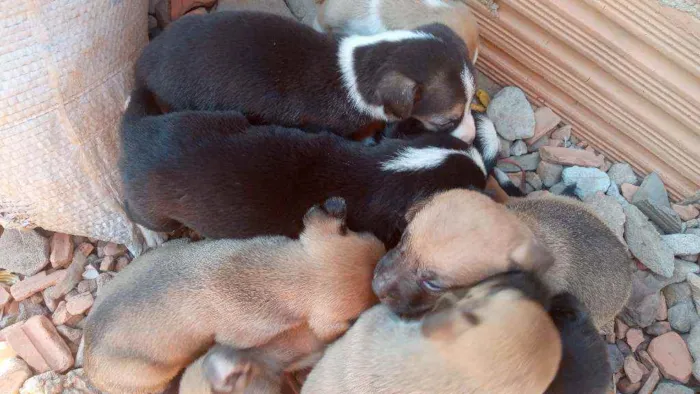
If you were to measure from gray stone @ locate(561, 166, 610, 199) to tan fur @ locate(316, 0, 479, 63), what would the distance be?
0.95 metres

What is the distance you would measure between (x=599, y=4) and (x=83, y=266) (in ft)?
10.8

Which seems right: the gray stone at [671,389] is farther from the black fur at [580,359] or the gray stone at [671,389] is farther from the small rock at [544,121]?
the small rock at [544,121]

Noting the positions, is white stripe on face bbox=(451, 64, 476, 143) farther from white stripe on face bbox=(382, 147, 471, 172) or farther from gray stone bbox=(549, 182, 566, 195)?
gray stone bbox=(549, 182, 566, 195)

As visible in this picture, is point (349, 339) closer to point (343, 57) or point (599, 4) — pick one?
point (343, 57)

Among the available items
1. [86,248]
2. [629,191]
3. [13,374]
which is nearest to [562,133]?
[629,191]

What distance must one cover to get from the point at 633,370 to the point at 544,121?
1.57 m

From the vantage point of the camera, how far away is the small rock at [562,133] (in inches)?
150

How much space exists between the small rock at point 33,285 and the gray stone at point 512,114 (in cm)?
285

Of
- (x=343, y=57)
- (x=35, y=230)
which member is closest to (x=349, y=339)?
(x=343, y=57)

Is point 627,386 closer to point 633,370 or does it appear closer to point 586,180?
point 633,370

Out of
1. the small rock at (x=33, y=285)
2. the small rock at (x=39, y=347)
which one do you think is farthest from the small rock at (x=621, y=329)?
the small rock at (x=33, y=285)

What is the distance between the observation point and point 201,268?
2895 millimetres

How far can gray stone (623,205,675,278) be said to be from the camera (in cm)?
339

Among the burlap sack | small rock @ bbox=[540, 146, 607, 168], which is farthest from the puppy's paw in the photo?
small rock @ bbox=[540, 146, 607, 168]
